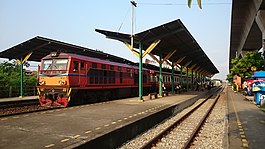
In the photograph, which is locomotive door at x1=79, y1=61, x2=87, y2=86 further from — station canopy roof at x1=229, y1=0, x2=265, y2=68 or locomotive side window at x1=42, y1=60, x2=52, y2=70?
station canopy roof at x1=229, y1=0, x2=265, y2=68

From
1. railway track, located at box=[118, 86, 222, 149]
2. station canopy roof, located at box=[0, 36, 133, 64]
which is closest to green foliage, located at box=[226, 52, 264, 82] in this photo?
station canopy roof, located at box=[0, 36, 133, 64]

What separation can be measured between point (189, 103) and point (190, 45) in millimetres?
7593

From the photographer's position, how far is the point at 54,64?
564 inches

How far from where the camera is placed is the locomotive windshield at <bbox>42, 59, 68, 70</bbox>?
550 inches

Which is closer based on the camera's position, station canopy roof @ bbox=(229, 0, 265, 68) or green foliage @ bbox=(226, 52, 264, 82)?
station canopy roof @ bbox=(229, 0, 265, 68)

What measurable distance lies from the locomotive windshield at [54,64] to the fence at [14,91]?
366 inches

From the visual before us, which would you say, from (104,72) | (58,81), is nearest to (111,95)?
(104,72)

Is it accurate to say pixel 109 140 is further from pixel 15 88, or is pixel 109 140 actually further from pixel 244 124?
pixel 15 88

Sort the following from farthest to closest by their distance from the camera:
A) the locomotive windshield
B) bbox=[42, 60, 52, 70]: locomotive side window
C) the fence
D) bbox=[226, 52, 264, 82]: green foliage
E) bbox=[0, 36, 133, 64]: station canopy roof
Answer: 1. bbox=[226, 52, 264, 82]: green foliage
2. the fence
3. bbox=[0, 36, 133, 64]: station canopy roof
4. bbox=[42, 60, 52, 70]: locomotive side window
5. the locomotive windshield

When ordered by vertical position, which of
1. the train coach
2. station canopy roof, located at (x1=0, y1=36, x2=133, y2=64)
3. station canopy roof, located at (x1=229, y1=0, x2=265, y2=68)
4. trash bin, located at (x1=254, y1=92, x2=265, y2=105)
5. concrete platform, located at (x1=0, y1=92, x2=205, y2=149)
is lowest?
concrete platform, located at (x1=0, y1=92, x2=205, y2=149)

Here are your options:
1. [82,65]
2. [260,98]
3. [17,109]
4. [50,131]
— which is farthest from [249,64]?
[50,131]

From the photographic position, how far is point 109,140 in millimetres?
6699

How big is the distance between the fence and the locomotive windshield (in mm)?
9304

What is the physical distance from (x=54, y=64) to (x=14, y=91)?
1082 centimetres
